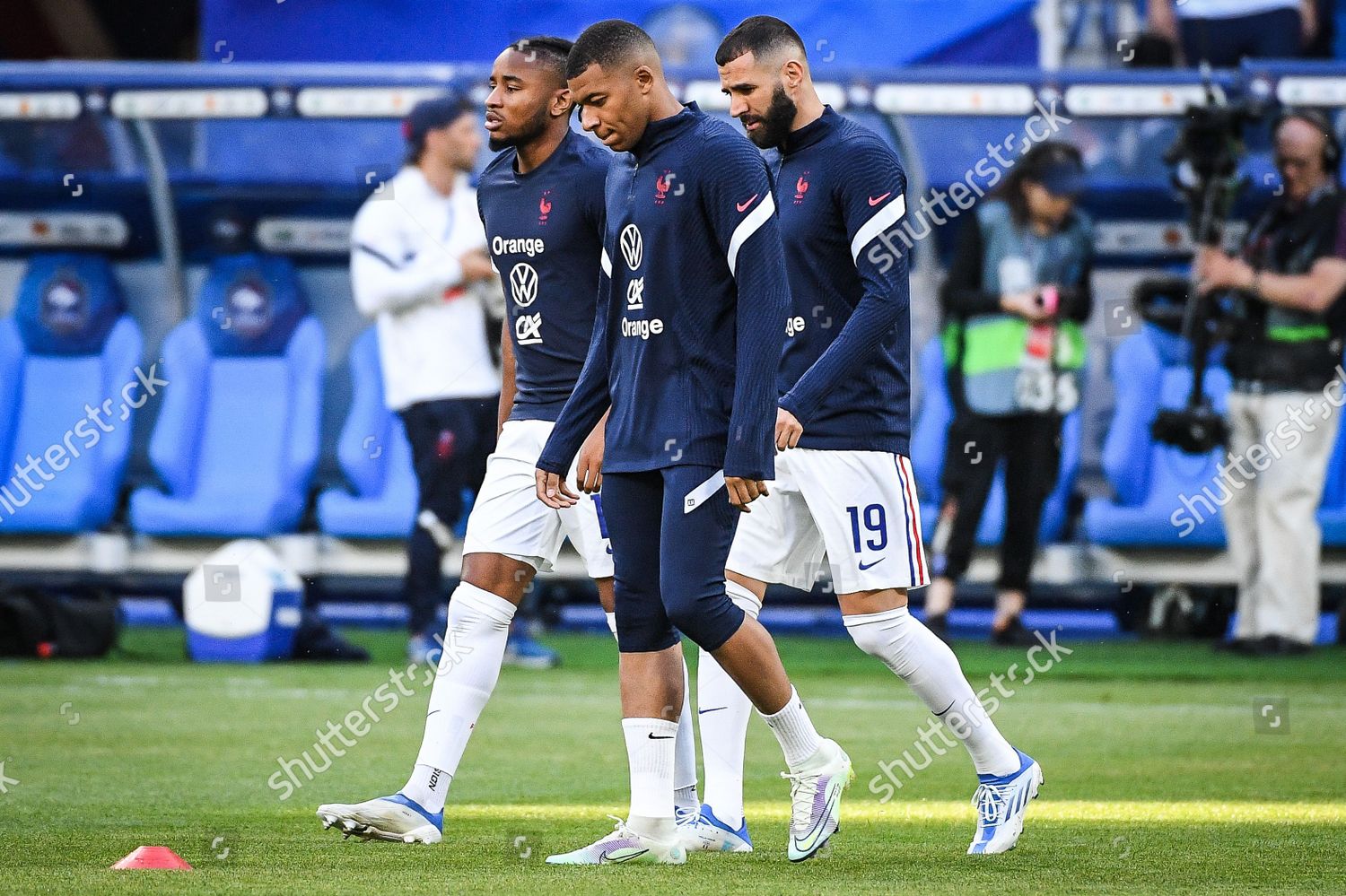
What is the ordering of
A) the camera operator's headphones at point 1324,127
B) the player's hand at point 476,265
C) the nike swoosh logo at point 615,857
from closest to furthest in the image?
the nike swoosh logo at point 615,857
the player's hand at point 476,265
the camera operator's headphones at point 1324,127

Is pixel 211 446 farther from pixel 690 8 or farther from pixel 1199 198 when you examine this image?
pixel 1199 198

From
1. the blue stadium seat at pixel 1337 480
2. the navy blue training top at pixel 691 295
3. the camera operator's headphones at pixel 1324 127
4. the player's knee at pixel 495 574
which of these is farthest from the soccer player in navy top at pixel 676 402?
the blue stadium seat at pixel 1337 480

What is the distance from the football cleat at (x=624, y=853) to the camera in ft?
16.3

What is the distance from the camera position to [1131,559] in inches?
468

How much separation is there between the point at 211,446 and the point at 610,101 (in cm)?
849

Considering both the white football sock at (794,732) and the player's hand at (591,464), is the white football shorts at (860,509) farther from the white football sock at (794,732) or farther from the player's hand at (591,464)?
the player's hand at (591,464)

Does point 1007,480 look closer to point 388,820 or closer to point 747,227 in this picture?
point 388,820

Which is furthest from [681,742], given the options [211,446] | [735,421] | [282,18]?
[282,18]

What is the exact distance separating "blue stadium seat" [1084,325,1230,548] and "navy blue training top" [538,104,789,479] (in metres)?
7.13

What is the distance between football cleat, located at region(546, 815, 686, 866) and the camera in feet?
16.3

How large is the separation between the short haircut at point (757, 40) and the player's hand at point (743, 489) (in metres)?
1.18

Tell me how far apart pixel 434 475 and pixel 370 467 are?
248 centimetres

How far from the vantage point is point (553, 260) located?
5.63 meters

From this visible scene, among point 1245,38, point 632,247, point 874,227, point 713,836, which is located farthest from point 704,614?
point 1245,38
